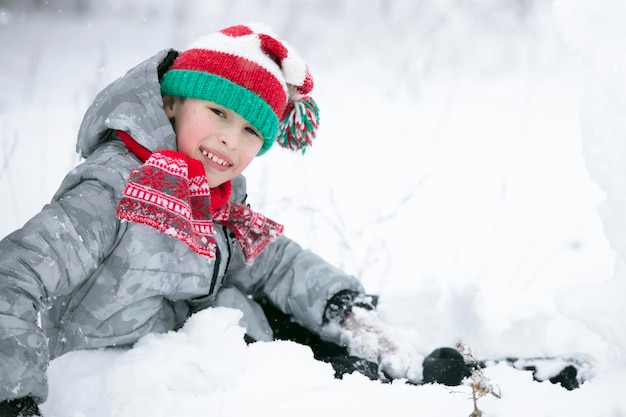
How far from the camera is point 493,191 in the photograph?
11.3ft

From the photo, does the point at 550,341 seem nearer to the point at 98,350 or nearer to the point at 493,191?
the point at 98,350

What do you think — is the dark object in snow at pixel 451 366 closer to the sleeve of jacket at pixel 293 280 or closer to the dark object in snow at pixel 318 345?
the dark object in snow at pixel 318 345

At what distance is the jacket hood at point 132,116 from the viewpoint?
1442mm

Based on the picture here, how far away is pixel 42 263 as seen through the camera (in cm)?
107

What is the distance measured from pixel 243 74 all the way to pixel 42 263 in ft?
2.70

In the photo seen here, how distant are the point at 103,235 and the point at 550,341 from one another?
4.91 feet

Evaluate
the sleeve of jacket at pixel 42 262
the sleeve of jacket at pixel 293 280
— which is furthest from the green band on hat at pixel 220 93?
the sleeve of jacket at pixel 293 280

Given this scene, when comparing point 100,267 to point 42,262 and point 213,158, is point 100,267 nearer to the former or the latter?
point 42,262

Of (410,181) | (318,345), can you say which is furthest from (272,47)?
(410,181)

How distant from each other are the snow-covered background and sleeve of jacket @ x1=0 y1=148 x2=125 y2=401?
0.15m

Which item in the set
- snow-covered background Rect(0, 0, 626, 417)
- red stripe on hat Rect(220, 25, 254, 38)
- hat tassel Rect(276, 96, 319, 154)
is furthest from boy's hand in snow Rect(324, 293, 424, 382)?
red stripe on hat Rect(220, 25, 254, 38)

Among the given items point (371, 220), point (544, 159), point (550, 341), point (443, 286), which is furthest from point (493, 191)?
point (550, 341)

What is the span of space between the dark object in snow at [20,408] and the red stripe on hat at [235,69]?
1.02 metres

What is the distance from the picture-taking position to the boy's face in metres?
1.57
